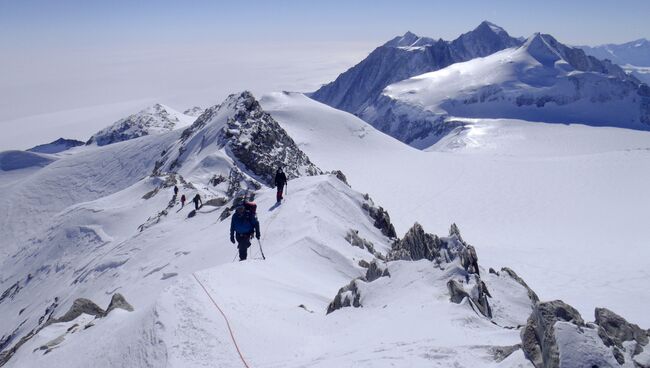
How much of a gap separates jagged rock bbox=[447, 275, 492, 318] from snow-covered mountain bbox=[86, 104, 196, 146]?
12388cm

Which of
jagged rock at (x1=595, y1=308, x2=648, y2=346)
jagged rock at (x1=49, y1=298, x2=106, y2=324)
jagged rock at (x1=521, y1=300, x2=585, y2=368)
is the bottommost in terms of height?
jagged rock at (x1=49, y1=298, x2=106, y2=324)

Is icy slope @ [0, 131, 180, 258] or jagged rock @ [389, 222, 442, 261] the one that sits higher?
jagged rock @ [389, 222, 442, 261]

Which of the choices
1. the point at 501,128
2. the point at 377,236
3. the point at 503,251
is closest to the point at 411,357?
the point at 377,236

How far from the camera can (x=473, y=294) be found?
39.2ft

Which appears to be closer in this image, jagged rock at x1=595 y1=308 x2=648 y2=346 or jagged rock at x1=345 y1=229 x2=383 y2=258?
jagged rock at x1=595 y1=308 x2=648 y2=346

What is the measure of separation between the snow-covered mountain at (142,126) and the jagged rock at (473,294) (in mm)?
123878

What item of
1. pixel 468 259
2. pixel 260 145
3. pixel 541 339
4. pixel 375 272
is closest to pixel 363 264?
pixel 375 272

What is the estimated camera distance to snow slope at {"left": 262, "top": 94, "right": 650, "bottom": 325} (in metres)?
27.4

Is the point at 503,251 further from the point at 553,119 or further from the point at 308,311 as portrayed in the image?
the point at 553,119

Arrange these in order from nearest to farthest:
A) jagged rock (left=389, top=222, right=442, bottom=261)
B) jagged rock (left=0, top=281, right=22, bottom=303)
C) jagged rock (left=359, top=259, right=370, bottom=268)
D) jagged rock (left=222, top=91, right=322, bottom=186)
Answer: jagged rock (left=359, top=259, right=370, bottom=268)
jagged rock (left=389, top=222, right=442, bottom=261)
jagged rock (left=0, top=281, right=22, bottom=303)
jagged rock (left=222, top=91, right=322, bottom=186)

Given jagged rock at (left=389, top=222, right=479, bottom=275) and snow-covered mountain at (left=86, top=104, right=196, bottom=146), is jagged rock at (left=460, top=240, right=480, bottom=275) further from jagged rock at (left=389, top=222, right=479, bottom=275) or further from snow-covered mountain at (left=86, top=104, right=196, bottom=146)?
snow-covered mountain at (left=86, top=104, right=196, bottom=146)

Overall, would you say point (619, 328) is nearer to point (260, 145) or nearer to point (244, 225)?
point (244, 225)

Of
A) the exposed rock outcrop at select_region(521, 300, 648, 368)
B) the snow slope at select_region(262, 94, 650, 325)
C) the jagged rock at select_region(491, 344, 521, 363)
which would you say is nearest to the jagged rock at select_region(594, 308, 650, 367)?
the exposed rock outcrop at select_region(521, 300, 648, 368)

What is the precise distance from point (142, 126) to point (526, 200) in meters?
112
